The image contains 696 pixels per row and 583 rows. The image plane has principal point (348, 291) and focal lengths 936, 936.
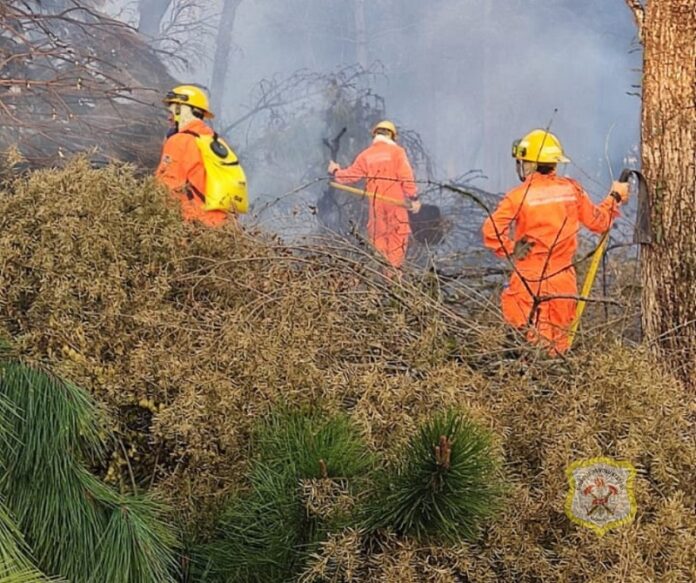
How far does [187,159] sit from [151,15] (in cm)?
381

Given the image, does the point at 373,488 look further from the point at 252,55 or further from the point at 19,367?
the point at 252,55

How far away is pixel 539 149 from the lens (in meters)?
4.70

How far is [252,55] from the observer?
8.65 metres

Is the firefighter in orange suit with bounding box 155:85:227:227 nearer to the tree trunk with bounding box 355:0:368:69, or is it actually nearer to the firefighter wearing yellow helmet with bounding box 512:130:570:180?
the firefighter wearing yellow helmet with bounding box 512:130:570:180

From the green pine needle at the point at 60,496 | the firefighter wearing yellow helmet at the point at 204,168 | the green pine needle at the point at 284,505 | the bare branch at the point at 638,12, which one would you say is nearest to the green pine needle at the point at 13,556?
the green pine needle at the point at 60,496

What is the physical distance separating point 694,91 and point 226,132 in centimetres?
535

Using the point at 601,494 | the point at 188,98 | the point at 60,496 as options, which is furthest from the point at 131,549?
the point at 188,98

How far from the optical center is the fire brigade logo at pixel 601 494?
87.5 inches

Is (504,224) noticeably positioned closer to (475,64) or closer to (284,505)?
(284,505)

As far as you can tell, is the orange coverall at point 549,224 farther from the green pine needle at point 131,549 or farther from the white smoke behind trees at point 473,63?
the white smoke behind trees at point 473,63

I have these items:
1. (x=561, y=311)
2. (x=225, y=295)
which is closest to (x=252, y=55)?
(x=561, y=311)

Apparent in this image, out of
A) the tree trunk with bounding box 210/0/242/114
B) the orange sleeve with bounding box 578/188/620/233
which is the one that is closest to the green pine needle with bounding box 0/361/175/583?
the orange sleeve with bounding box 578/188/620/233

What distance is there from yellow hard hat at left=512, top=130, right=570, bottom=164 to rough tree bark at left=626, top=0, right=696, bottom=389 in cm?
87

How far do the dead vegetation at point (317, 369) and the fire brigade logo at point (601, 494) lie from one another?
0.03 m
